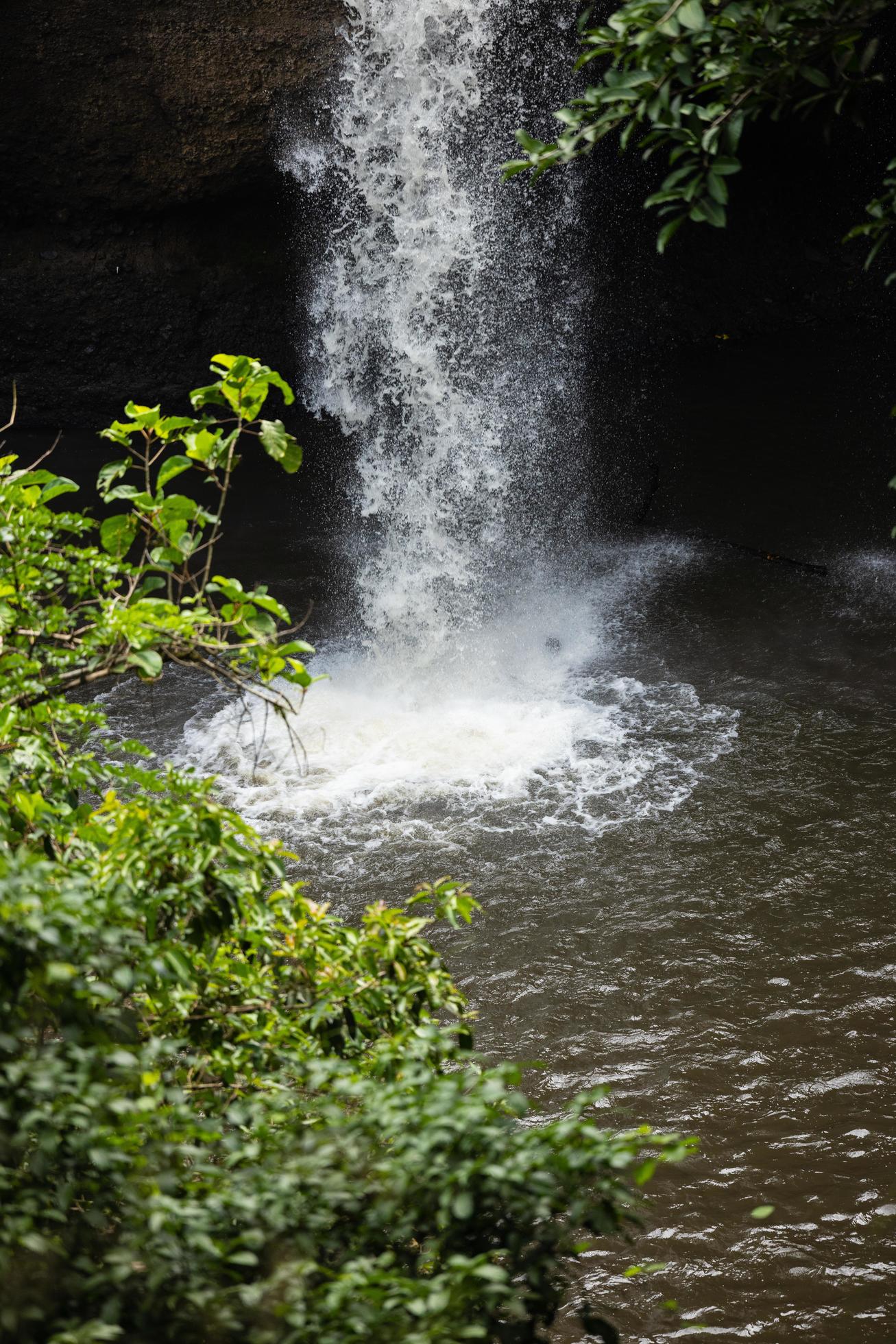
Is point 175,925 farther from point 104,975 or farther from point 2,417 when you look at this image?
point 2,417

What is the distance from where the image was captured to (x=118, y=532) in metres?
2.42

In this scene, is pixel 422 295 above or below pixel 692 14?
above

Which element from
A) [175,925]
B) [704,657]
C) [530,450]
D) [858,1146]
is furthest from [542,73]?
[175,925]

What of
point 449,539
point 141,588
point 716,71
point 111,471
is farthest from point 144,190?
point 716,71

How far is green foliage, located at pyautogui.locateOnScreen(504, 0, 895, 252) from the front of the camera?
6.56ft

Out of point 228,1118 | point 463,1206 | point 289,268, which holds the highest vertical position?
point 289,268

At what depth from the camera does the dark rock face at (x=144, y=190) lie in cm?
913

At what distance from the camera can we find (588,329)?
12.2m

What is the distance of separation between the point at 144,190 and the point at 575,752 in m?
6.93

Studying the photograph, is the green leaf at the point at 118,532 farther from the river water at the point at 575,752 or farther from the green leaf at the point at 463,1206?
the green leaf at the point at 463,1206

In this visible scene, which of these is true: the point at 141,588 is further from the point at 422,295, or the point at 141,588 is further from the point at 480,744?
the point at 422,295

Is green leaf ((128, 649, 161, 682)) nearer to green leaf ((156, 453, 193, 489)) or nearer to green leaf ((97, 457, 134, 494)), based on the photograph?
green leaf ((156, 453, 193, 489))

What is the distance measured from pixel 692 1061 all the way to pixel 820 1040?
408 millimetres

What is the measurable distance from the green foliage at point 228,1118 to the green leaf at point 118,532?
0.26 m
